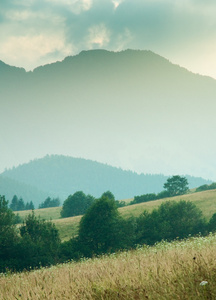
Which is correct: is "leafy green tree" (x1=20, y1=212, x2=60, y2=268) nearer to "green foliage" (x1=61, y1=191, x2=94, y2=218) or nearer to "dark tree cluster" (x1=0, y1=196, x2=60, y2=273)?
"dark tree cluster" (x1=0, y1=196, x2=60, y2=273)

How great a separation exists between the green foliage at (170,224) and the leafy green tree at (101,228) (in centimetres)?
542

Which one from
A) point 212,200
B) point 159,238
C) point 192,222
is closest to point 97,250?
point 159,238

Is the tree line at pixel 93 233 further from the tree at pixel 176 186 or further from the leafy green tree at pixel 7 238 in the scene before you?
the tree at pixel 176 186

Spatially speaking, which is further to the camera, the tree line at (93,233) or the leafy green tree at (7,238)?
the tree line at (93,233)

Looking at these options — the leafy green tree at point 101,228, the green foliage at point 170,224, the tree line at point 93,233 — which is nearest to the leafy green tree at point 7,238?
the tree line at point 93,233

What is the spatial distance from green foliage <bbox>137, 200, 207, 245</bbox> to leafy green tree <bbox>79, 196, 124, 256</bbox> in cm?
542

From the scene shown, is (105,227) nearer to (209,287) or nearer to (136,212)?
(136,212)

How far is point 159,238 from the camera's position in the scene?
65562 millimetres

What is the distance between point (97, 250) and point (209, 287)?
58629 mm

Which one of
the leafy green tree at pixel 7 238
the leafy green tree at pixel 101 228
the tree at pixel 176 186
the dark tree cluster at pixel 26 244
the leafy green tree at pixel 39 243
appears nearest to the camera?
the dark tree cluster at pixel 26 244

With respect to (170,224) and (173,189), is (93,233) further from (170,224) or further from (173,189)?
(173,189)

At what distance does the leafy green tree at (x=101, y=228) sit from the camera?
62.0 metres

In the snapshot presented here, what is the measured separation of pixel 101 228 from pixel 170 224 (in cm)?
1622

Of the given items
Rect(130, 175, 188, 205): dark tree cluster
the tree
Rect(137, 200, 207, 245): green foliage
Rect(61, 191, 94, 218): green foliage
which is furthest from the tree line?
Rect(61, 191, 94, 218): green foliage
